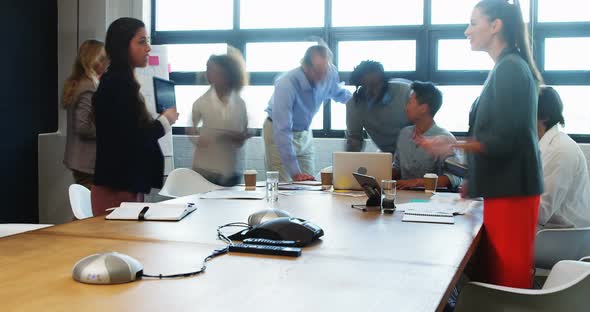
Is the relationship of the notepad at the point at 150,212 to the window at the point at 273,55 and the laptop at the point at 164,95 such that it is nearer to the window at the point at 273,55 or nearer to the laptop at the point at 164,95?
the laptop at the point at 164,95

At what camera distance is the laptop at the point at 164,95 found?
9.72 ft

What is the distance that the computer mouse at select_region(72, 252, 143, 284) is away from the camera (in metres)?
1.23

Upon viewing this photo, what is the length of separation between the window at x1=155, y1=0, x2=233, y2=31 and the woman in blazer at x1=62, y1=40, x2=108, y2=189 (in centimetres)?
239

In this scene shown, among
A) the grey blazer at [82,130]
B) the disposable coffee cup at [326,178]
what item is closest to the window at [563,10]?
the disposable coffee cup at [326,178]

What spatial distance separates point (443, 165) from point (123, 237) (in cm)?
236

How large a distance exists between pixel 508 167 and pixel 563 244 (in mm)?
874

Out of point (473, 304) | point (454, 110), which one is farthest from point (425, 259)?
point (454, 110)

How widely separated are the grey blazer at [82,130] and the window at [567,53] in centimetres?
378

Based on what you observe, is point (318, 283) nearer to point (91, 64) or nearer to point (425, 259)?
point (425, 259)

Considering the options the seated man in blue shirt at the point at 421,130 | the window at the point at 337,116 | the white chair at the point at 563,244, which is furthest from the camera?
the window at the point at 337,116

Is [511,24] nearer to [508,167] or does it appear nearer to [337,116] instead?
[508,167]

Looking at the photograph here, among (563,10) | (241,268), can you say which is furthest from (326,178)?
(563,10)

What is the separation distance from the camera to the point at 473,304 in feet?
5.34

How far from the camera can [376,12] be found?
564 centimetres
